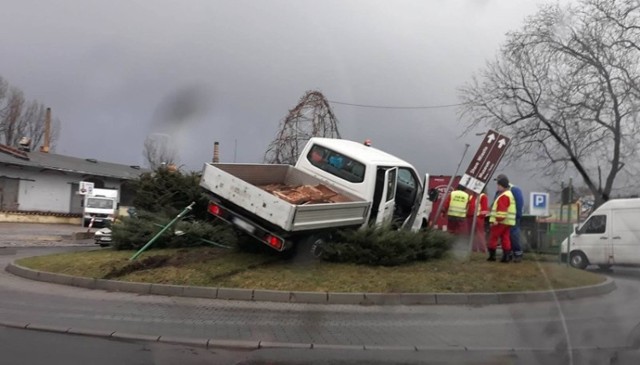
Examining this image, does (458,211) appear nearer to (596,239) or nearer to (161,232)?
(596,239)

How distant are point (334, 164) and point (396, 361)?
24.4ft

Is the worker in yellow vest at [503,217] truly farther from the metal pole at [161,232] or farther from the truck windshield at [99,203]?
the truck windshield at [99,203]

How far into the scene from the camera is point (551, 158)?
13672 mm

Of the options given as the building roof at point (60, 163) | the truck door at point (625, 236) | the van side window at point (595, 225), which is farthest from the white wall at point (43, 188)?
the truck door at point (625, 236)

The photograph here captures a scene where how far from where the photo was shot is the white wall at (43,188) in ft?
123

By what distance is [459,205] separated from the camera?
51.8 feet

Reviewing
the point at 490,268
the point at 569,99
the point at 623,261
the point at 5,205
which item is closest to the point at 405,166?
the point at 490,268

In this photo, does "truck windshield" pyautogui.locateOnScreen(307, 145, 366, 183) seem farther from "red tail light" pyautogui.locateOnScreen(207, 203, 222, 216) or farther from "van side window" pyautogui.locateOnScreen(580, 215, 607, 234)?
"van side window" pyautogui.locateOnScreen(580, 215, 607, 234)

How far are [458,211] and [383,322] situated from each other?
7861 mm

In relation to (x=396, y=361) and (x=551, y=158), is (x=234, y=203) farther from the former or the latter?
(x=551, y=158)

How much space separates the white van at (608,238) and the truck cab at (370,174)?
374 cm

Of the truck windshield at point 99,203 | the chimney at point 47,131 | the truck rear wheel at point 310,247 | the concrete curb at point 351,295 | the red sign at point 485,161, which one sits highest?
the chimney at point 47,131

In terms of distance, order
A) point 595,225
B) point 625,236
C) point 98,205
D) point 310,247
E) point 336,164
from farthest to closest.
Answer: point 98,205
point 336,164
point 310,247
point 595,225
point 625,236

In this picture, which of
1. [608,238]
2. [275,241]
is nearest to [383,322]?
[275,241]
